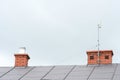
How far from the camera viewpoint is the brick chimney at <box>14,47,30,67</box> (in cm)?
3778

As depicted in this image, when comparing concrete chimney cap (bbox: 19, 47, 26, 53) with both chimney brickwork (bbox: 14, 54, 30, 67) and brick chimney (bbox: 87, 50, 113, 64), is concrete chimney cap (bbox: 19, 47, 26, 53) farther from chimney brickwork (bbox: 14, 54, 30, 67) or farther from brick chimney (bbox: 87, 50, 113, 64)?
brick chimney (bbox: 87, 50, 113, 64)

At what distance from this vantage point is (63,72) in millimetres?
34750

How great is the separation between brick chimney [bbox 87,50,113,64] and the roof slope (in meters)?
0.61

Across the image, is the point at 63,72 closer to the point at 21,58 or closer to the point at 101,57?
the point at 101,57

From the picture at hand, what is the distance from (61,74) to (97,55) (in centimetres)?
358

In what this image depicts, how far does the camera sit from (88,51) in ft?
121

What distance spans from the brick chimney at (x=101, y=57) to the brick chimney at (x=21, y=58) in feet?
13.9

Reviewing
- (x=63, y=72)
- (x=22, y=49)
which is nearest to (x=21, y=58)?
(x=22, y=49)

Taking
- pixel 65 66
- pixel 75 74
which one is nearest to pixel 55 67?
pixel 65 66

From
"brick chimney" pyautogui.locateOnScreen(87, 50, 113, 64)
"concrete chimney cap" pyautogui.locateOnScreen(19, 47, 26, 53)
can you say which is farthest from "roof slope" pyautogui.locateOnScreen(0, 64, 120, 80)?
"concrete chimney cap" pyautogui.locateOnScreen(19, 47, 26, 53)

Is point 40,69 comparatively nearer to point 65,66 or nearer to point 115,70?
point 65,66

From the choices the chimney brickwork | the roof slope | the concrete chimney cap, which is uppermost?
the concrete chimney cap

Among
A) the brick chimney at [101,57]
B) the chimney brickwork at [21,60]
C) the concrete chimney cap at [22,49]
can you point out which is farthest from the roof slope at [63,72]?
the concrete chimney cap at [22,49]

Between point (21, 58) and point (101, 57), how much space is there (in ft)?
17.7
